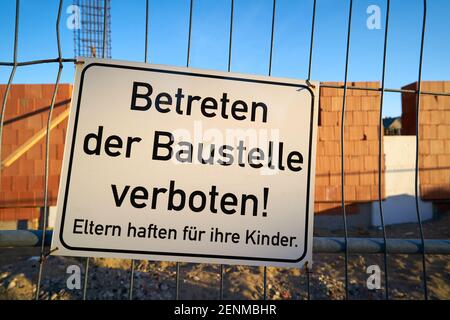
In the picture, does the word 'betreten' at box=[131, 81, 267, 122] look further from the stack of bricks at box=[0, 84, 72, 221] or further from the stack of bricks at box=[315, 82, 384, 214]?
the stack of bricks at box=[315, 82, 384, 214]

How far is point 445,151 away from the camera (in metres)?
6.80

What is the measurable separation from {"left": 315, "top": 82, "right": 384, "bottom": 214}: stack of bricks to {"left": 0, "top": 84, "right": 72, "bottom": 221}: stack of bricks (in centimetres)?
610

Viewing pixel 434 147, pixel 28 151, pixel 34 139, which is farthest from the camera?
pixel 434 147

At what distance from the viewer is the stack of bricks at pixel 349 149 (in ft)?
20.8

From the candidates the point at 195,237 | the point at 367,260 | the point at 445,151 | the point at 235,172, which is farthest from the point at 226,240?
the point at 445,151

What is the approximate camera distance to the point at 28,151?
557 centimetres

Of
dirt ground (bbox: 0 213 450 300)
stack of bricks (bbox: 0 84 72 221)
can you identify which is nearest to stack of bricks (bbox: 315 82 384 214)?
dirt ground (bbox: 0 213 450 300)

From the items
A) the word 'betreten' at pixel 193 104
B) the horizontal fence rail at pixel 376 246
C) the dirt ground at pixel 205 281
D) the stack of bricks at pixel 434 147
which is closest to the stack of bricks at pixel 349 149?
the stack of bricks at pixel 434 147

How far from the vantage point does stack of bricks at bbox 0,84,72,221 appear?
5.59 m

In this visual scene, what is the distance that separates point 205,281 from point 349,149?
196 inches

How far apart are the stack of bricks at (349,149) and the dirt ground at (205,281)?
7.20ft

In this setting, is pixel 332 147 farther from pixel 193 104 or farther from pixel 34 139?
pixel 34 139

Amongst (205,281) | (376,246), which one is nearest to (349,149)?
(205,281)

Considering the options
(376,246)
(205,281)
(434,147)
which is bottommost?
(205,281)
